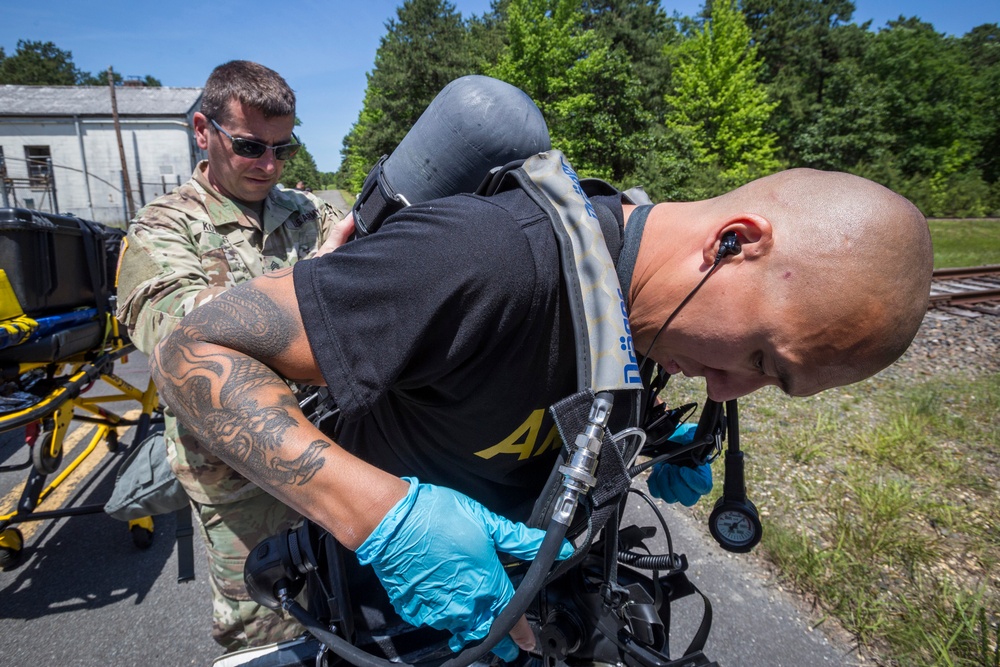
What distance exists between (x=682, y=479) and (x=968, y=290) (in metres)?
10.4

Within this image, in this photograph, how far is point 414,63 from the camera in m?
30.0

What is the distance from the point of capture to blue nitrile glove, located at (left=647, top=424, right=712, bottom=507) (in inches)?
79.7

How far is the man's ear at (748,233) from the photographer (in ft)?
3.79

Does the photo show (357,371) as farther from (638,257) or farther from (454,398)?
(638,257)

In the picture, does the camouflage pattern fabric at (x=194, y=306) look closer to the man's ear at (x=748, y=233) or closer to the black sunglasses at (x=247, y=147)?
the black sunglasses at (x=247, y=147)

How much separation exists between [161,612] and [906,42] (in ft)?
147

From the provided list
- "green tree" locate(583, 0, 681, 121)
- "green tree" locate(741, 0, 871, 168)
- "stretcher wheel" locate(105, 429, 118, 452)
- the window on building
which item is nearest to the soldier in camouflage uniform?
"stretcher wheel" locate(105, 429, 118, 452)

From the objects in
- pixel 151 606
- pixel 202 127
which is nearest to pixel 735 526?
pixel 202 127

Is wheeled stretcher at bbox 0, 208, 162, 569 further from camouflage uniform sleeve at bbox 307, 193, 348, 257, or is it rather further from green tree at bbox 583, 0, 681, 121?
green tree at bbox 583, 0, 681, 121

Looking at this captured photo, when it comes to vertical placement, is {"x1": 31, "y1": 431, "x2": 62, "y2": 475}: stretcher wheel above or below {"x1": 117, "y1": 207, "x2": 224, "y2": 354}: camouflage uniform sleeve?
below

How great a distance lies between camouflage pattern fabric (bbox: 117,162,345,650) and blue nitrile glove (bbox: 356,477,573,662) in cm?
101

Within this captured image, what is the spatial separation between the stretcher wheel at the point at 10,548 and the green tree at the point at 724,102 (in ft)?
96.2

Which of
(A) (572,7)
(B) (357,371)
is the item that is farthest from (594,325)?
(A) (572,7)

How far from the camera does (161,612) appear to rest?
2957 mm
